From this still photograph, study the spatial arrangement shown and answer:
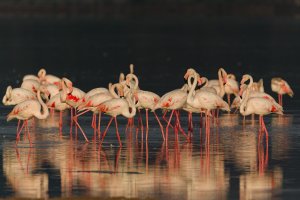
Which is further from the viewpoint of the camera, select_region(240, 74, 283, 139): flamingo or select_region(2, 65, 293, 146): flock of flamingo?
select_region(240, 74, 283, 139): flamingo

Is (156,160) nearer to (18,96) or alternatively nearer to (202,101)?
(202,101)

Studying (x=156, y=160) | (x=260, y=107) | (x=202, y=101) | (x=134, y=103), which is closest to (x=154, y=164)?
(x=156, y=160)

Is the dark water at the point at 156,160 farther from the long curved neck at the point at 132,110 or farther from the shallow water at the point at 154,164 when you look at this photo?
the long curved neck at the point at 132,110

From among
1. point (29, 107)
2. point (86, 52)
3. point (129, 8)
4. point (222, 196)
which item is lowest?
point (222, 196)

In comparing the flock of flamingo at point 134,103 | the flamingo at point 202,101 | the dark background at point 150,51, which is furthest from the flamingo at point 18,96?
the dark background at point 150,51

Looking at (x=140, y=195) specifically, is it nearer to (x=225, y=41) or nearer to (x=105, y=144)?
(x=105, y=144)

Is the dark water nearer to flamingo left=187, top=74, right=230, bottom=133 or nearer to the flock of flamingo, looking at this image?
the flock of flamingo

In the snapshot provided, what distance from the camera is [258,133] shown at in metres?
18.9

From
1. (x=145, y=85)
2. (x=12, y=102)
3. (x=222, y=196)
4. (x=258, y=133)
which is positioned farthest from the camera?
(x=145, y=85)

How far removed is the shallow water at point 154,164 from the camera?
13742 mm

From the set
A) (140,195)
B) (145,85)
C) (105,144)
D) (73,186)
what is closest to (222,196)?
(140,195)

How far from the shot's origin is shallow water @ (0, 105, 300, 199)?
541 inches

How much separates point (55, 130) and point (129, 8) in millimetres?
99847

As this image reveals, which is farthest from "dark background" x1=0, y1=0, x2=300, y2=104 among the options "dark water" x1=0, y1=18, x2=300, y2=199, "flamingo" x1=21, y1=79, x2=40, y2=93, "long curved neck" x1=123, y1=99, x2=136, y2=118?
"long curved neck" x1=123, y1=99, x2=136, y2=118
